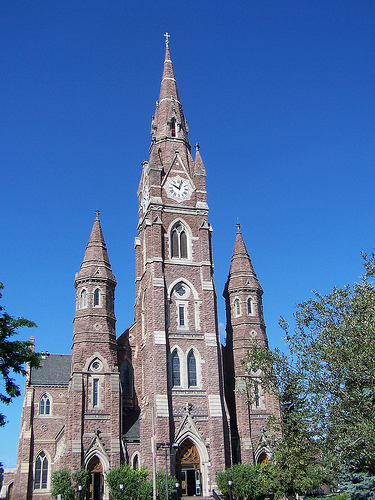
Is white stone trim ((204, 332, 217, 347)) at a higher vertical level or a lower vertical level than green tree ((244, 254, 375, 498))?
higher

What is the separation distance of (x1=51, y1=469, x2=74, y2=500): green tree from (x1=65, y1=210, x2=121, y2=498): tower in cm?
105

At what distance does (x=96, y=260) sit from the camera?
4728 cm

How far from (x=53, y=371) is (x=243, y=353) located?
18446mm

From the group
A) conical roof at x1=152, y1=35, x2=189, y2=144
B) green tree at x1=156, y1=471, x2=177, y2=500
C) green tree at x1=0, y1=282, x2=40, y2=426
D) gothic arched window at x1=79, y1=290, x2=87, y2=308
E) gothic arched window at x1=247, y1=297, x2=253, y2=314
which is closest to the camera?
green tree at x1=0, y1=282, x2=40, y2=426

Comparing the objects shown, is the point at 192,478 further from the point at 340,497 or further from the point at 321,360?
the point at 321,360

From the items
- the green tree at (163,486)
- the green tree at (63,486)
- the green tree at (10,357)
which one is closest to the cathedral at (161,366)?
the green tree at (63,486)

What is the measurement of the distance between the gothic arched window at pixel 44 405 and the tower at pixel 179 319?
1052 cm

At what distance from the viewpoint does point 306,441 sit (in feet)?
96.8

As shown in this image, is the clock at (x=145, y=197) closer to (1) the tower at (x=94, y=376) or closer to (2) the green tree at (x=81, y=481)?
(1) the tower at (x=94, y=376)

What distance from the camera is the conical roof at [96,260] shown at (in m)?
46.6

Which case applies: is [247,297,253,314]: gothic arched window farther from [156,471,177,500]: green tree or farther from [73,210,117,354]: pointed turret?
[156,471,177,500]: green tree

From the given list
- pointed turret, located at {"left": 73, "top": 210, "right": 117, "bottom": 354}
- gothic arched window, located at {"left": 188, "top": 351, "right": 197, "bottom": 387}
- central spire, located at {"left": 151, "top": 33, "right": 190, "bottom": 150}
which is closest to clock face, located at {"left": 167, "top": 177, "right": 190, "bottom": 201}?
central spire, located at {"left": 151, "top": 33, "right": 190, "bottom": 150}

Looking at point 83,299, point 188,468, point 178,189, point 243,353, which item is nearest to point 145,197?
point 178,189

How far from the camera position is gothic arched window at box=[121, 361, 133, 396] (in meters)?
46.4
